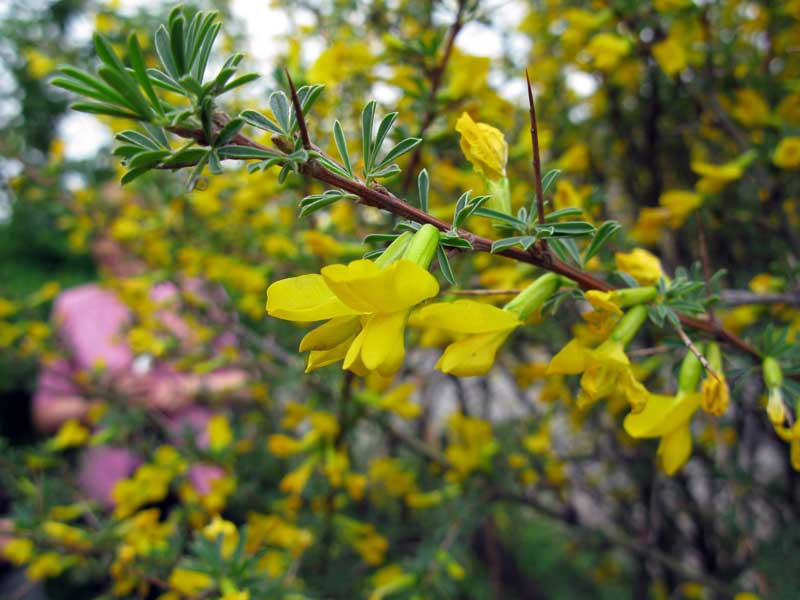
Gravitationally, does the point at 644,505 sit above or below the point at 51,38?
below

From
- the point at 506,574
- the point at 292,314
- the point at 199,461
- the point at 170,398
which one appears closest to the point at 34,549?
the point at 199,461

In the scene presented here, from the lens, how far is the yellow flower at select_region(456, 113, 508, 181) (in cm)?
57

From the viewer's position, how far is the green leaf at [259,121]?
1.42ft

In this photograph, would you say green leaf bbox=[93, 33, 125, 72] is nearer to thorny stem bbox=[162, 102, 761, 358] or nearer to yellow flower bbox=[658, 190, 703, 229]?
thorny stem bbox=[162, 102, 761, 358]

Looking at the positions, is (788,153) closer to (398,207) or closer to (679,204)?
(679,204)

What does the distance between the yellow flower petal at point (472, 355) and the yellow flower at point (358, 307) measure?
0.07 m

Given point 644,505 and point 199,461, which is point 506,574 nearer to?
point 644,505

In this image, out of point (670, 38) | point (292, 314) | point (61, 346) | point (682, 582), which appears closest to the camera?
point (292, 314)

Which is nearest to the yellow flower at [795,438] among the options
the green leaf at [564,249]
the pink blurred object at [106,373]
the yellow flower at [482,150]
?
the green leaf at [564,249]

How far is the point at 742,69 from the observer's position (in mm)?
1313

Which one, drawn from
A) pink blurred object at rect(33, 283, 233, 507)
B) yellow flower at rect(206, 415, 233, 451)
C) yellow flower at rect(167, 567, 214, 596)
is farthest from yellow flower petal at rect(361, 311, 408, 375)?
pink blurred object at rect(33, 283, 233, 507)

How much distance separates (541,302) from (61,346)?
1754 millimetres

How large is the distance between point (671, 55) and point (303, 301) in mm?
1022

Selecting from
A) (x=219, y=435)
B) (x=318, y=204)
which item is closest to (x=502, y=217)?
(x=318, y=204)
